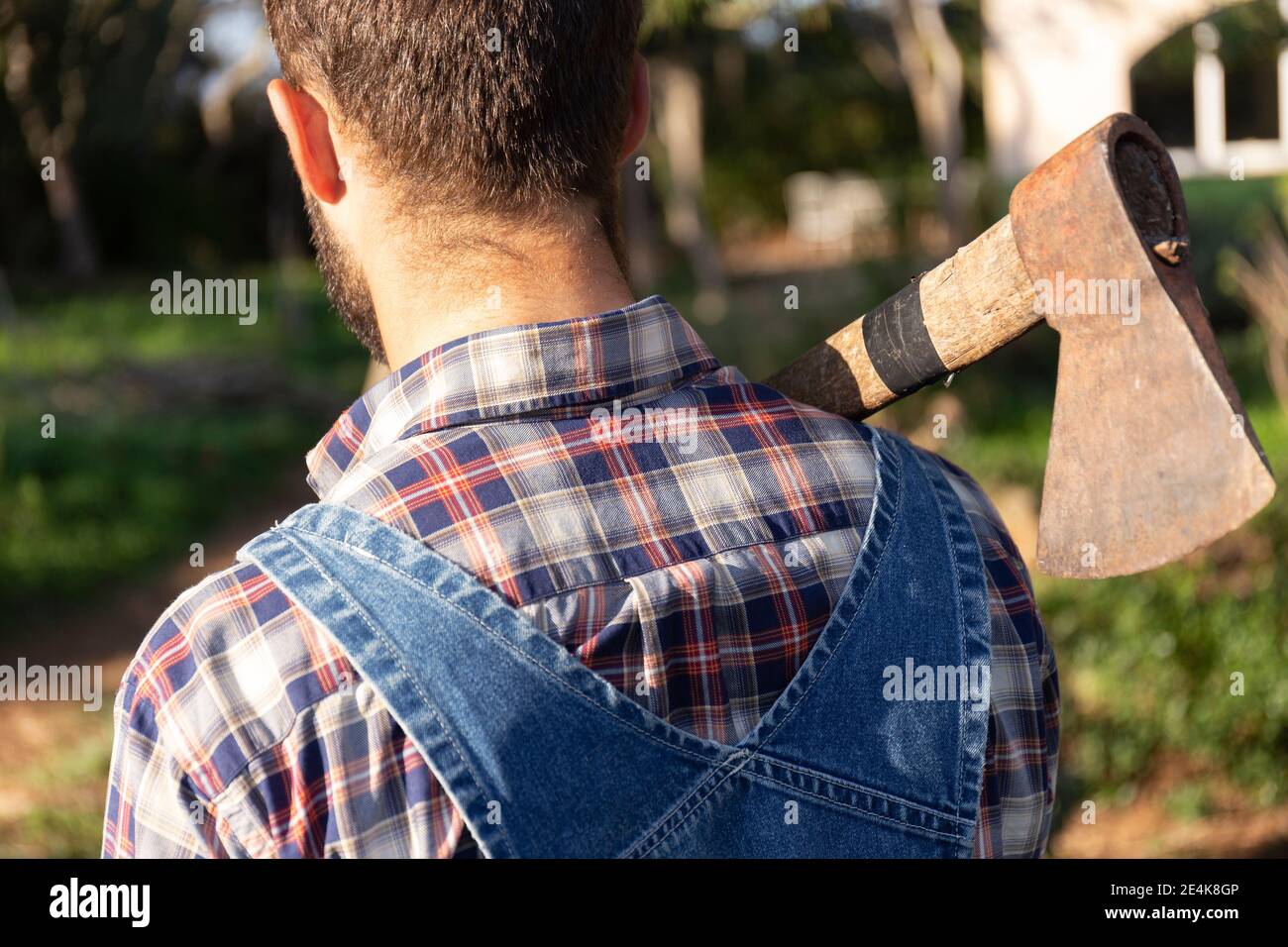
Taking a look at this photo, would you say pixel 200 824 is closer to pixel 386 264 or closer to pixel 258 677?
pixel 258 677

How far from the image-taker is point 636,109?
1.52 meters

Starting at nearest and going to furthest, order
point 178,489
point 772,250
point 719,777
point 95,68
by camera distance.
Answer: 1. point 719,777
2. point 178,489
3. point 95,68
4. point 772,250

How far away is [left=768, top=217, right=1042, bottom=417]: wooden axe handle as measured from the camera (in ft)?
4.99

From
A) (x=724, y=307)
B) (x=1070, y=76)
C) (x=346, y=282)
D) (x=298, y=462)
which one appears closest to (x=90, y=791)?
(x=346, y=282)

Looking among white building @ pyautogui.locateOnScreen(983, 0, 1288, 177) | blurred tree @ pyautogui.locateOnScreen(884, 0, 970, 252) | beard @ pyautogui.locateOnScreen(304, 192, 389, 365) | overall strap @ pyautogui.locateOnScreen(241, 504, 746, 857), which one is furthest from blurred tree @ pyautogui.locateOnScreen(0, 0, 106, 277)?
white building @ pyautogui.locateOnScreen(983, 0, 1288, 177)

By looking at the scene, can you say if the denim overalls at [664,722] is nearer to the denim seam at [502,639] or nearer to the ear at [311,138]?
the denim seam at [502,639]

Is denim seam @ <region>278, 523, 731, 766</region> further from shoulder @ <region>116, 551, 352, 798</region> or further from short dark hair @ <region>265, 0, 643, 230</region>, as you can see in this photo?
short dark hair @ <region>265, 0, 643, 230</region>

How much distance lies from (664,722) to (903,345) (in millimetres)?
707

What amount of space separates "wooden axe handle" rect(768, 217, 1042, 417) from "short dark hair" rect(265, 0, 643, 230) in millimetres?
496

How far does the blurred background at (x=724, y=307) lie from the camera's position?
183 inches

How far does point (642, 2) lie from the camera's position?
1.50 m

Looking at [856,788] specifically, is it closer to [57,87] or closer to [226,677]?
[226,677]
